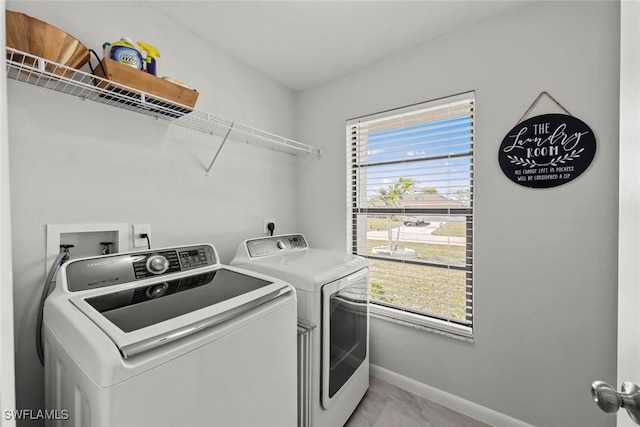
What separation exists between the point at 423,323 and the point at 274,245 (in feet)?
4.01

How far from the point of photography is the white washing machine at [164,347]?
0.67 meters

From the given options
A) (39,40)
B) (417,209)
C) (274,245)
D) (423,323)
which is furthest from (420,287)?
(39,40)

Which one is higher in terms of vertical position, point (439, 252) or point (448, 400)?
point (439, 252)

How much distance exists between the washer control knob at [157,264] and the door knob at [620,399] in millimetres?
1552

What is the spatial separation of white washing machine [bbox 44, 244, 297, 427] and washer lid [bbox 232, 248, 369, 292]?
0.23 m

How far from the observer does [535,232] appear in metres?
1.50

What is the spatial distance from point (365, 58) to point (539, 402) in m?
2.52

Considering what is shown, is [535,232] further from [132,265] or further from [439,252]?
[132,265]

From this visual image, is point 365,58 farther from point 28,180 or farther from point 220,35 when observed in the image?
point 28,180

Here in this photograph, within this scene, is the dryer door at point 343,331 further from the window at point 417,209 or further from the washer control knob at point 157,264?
the washer control knob at point 157,264

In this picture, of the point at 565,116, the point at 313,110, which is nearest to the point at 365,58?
the point at 313,110

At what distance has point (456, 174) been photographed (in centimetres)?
178

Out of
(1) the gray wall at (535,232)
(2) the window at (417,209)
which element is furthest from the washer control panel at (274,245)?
(1) the gray wall at (535,232)

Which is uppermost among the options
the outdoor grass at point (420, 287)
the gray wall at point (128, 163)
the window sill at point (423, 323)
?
the gray wall at point (128, 163)
